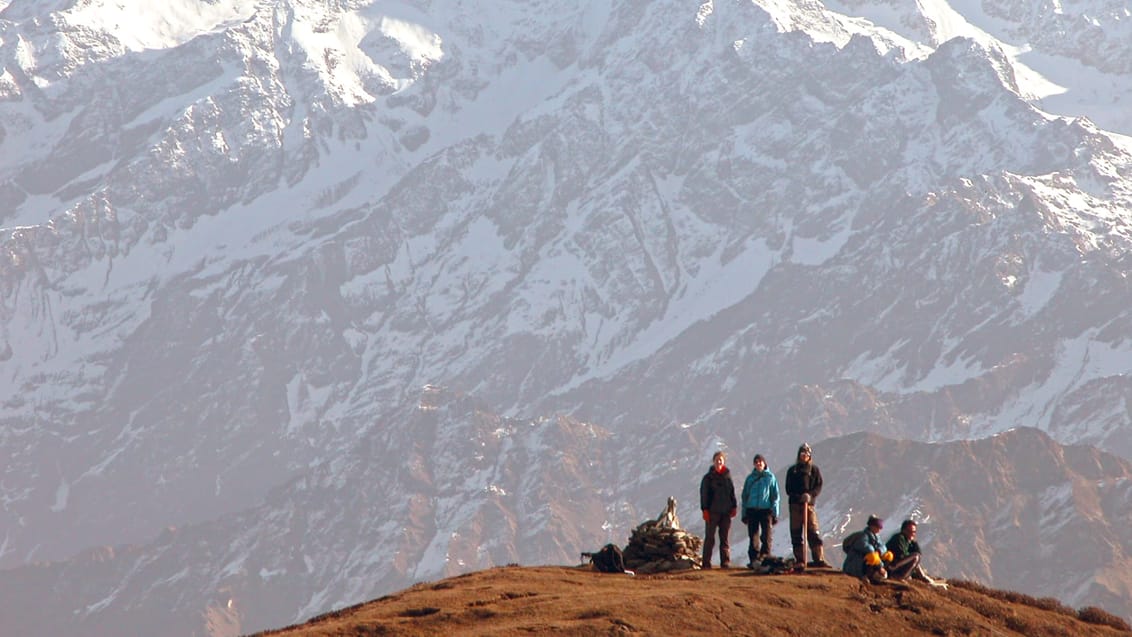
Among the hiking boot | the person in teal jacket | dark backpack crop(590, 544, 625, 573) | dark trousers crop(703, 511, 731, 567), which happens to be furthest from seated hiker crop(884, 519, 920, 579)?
dark backpack crop(590, 544, 625, 573)

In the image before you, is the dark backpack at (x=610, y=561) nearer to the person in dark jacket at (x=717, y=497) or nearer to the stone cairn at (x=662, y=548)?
the stone cairn at (x=662, y=548)

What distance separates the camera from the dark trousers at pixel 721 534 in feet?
231

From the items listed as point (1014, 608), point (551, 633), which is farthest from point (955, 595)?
point (551, 633)

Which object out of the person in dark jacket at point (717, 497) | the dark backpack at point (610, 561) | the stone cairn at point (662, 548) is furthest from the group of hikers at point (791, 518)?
the dark backpack at point (610, 561)

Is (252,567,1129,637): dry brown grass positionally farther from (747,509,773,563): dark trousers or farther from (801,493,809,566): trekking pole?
→ (801,493,809,566): trekking pole

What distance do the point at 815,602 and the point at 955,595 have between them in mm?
5516

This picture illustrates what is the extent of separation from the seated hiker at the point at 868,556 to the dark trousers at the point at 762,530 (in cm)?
366

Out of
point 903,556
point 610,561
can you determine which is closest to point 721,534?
point 610,561

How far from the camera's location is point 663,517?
7344 centimetres

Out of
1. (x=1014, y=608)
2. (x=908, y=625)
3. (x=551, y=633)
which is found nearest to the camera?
(x=551, y=633)

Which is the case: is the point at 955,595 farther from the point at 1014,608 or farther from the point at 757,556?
the point at 757,556

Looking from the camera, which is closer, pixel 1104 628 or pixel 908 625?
pixel 908 625

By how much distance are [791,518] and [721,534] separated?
2.73 meters

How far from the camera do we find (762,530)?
70688 mm
